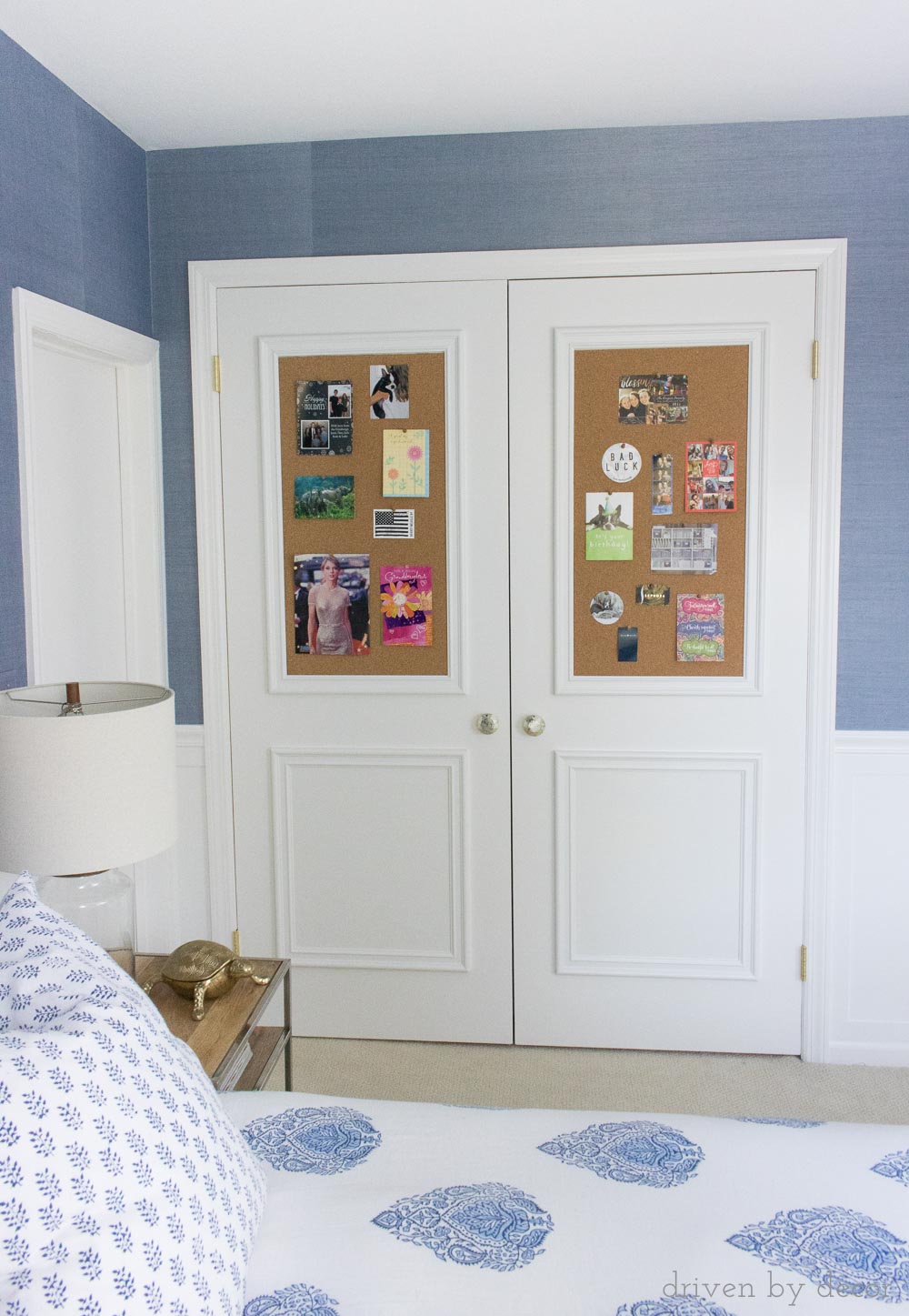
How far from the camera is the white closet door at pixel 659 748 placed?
2721mm

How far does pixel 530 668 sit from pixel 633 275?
1.05m

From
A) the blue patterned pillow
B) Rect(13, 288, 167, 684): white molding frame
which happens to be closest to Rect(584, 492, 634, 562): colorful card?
Rect(13, 288, 167, 684): white molding frame

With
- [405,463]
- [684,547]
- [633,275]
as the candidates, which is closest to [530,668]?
[684,547]

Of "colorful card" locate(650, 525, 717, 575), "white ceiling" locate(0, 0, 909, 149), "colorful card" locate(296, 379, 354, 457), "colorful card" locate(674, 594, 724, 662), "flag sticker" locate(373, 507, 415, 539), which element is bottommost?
"colorful card" locate(674, 594, 724, 662)

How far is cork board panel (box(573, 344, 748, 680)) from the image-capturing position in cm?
273

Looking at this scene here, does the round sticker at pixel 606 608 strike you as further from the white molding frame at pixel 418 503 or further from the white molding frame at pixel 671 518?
the white molding frame at pixel 418 503

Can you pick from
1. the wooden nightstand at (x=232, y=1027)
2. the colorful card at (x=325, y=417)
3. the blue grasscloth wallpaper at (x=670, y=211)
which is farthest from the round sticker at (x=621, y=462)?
the wooden nightstand at (x=232, y=1027)

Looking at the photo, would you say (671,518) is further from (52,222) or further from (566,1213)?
(566,1213)

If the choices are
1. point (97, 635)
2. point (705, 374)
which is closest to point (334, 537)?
point (97, 635)

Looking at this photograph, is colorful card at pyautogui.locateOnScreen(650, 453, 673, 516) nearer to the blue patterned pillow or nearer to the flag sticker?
the flag sticker

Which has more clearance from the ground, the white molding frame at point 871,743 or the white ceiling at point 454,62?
the white ceiling at point 454,62

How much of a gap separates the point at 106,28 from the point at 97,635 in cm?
137

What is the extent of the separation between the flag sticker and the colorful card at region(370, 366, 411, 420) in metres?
0.25

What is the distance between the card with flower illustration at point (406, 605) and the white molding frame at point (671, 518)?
1.14ft
